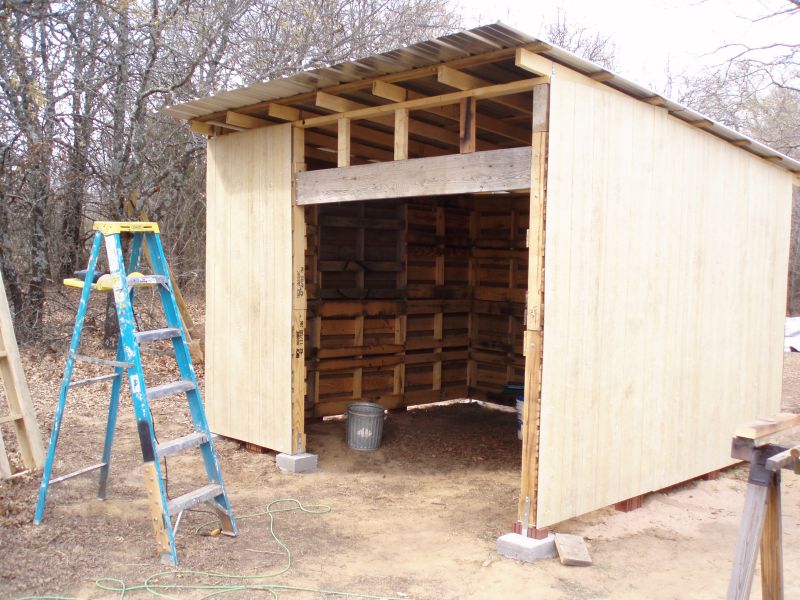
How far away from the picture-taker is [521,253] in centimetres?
958

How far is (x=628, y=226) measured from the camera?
535cm

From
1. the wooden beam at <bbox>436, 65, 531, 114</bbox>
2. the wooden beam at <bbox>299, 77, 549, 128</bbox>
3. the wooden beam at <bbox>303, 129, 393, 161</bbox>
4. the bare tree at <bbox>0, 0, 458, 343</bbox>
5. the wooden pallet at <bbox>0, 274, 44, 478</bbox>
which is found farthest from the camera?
the bare tree at <bbox>0, 0, 458, 343</bbox>

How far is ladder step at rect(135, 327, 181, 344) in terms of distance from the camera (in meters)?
4.46

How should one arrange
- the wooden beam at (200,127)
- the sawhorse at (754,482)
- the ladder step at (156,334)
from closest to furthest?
the sawhorse at (754,482)
the ladder step at (156,334)
the wooden beam at (200,127)

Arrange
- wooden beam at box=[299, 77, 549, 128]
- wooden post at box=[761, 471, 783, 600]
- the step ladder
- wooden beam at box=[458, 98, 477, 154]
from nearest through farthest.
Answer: wooden post at box=[761, 471, 783, 600], the step ladder, wooden beam at box=[299, 77, 549, 128], wooden beam at box=[458, 98, 477, 154]

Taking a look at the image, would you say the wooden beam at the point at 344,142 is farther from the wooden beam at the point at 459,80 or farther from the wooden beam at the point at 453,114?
the wooden beam at the point at 459,80

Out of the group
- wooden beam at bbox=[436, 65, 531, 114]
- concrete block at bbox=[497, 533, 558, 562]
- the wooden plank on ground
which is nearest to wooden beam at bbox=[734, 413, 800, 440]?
the wooden plank on ground

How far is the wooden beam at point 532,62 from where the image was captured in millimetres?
4363

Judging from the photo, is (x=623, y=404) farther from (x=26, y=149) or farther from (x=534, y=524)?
(x=26, y=149)

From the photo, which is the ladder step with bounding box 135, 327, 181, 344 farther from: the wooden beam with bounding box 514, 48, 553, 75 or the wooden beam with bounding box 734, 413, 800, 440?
the wooden beam with bounding box 734, 413, 800, 440

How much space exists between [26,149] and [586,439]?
915cm

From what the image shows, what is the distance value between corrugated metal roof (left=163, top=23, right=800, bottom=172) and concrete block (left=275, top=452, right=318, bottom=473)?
3.25 metres

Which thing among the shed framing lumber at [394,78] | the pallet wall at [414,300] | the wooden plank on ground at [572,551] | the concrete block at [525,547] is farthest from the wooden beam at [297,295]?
the wooden plank on ground at [572,551]

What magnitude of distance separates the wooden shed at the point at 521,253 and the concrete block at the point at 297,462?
95mm
